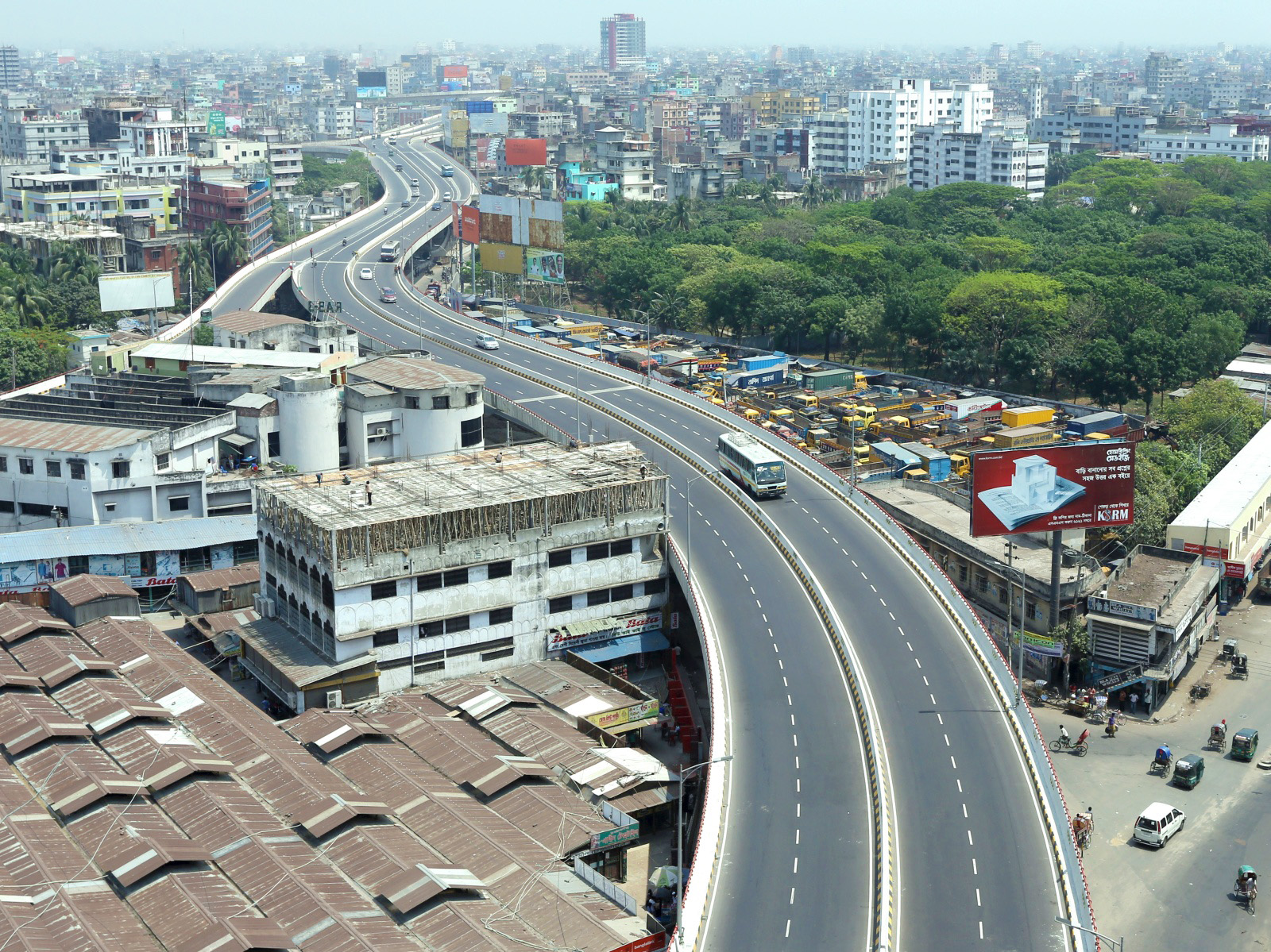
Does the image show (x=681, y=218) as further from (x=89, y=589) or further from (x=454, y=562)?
(x=454, y=562)

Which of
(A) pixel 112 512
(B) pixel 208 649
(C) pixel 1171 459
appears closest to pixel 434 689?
(B) pixel 208 649

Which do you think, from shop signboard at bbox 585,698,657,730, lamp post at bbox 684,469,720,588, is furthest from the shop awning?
shop signboard at bbox 585,698,657,730

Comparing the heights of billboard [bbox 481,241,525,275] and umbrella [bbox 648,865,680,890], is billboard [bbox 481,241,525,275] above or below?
above

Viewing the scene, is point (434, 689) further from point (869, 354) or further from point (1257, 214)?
point (1257, 214)

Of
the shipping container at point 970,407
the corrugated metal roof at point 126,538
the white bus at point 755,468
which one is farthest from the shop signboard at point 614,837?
the shipping container at point 970,407

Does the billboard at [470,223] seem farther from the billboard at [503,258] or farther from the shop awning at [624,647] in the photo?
the shop awning at [624,647]

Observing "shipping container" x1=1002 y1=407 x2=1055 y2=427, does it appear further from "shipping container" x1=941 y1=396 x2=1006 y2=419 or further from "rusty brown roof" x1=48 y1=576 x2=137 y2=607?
"rusty brown roof" x1=48 y1=576 x2=137 y2=607
